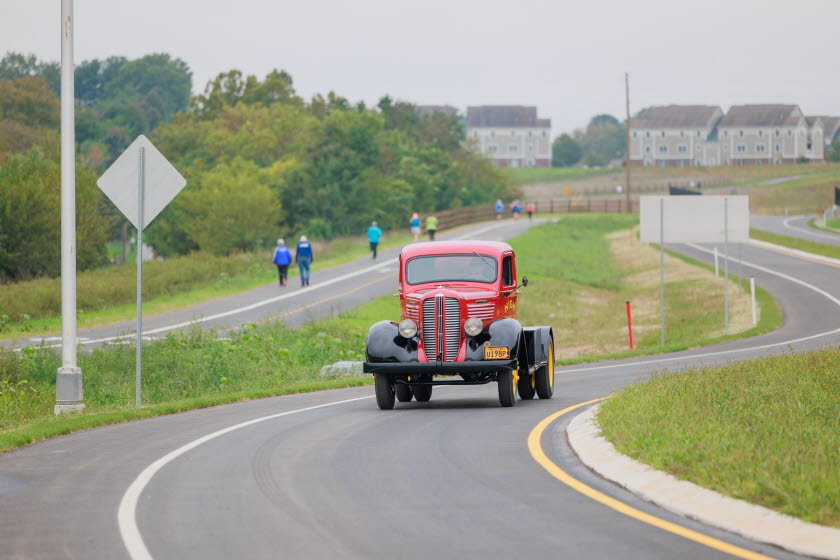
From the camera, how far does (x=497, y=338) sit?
16.0 metres

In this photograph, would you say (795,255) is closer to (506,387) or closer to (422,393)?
(422,393)

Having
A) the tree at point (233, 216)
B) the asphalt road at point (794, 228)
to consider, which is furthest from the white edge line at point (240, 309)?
the asphalt road at point (794, 228)

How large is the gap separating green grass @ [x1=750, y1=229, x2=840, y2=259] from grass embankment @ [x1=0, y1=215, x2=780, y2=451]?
16.3m

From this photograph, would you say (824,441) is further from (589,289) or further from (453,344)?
(589,289)

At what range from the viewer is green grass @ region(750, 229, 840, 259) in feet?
203

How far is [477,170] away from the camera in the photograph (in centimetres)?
12219

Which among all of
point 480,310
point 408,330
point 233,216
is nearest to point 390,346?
point 408,330

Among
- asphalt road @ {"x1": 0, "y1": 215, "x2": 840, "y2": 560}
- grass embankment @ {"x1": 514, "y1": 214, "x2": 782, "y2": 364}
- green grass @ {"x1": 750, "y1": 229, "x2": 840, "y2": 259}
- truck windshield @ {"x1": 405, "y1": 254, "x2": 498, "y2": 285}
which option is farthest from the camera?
green grass @ {"x1": 750, "y1": 229, "x2": 840, "y2": 259}

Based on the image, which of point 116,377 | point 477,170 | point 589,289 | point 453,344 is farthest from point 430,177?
point 453,344

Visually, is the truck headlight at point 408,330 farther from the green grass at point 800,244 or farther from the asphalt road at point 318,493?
the green grass at point 800,244

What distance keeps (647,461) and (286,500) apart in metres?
3.08

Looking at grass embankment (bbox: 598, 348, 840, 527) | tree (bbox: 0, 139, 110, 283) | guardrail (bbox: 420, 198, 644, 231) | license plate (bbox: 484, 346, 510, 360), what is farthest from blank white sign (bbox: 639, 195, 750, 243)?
guardrail (bbox: 420, 198, 644, 231)

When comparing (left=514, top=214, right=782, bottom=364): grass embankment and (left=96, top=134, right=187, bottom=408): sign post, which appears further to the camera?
(left=514, top=214, right=782, bottom=364): grass embankment

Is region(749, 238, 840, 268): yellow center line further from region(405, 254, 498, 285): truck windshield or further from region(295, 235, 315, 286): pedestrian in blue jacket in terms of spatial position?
region(405, 254, 498, 285): truck windshield
